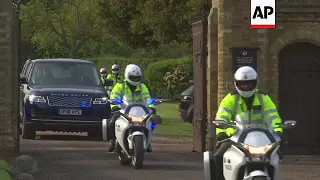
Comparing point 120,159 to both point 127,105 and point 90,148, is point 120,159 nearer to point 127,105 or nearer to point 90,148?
point 127,105

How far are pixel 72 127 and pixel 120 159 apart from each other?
3.55 metres

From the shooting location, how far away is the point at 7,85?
17.9 metres

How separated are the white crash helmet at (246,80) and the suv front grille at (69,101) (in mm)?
10322

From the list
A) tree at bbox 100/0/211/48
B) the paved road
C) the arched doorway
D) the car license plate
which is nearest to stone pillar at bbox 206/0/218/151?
the paved road

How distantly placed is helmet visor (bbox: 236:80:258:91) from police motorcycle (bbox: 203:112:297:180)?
41 centimetres

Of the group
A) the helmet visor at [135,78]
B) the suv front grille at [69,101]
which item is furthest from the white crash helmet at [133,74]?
the suv front grille at [69,101]

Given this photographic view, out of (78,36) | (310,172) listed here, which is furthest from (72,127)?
(78,36)

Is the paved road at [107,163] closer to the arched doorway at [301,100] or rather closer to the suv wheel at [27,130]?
the suv wheel at [27,130]

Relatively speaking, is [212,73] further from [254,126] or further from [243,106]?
[254,126]

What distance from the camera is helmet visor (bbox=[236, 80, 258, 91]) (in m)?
10.8

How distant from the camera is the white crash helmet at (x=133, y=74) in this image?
16.8 metres

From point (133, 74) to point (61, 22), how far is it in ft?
142

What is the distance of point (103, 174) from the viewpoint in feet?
50.6

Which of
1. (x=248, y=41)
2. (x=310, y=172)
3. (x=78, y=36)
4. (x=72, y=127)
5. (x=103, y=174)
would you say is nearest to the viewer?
(x=103, y=174)
